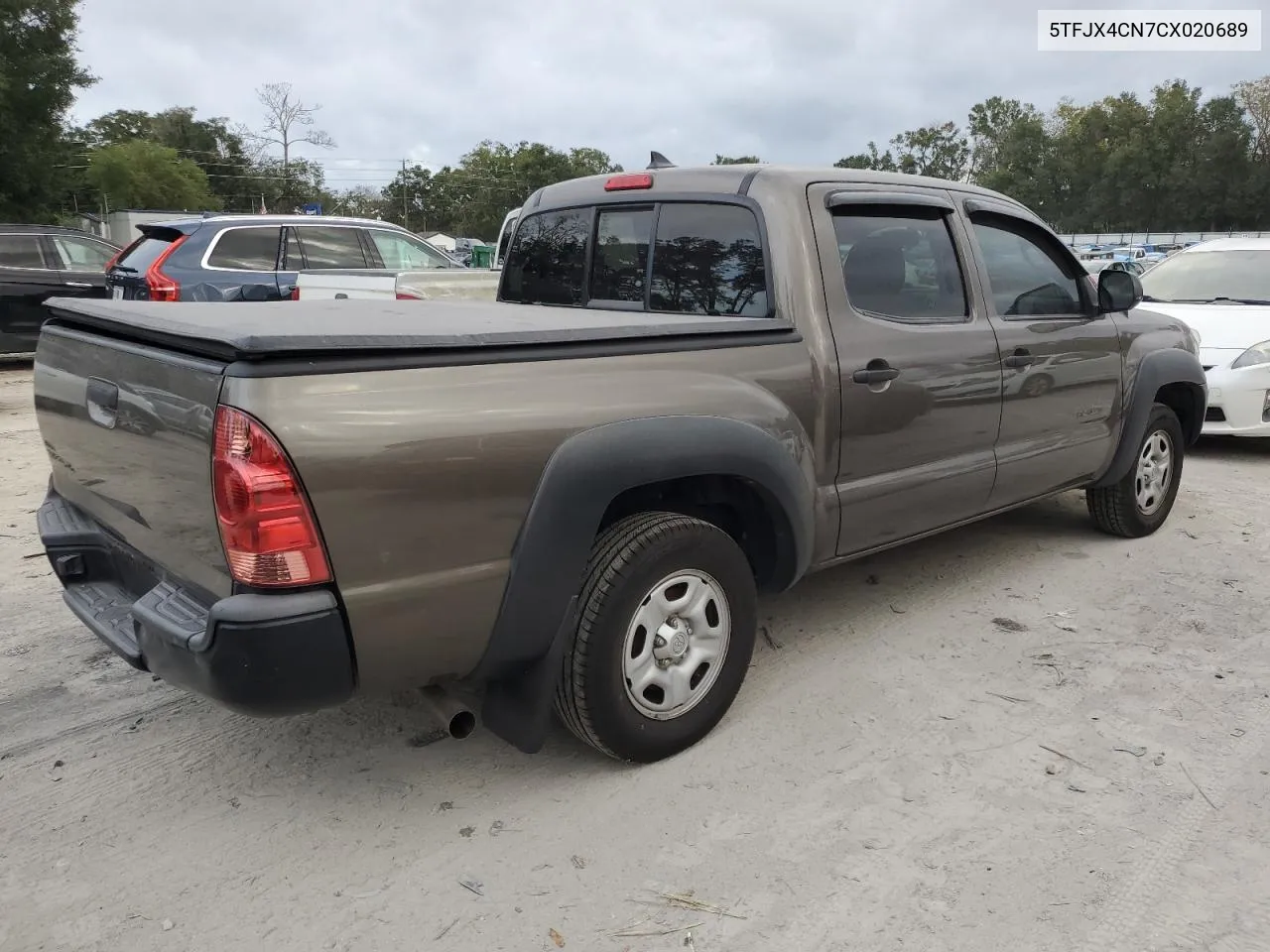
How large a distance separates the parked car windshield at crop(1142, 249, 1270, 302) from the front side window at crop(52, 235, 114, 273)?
1173cm

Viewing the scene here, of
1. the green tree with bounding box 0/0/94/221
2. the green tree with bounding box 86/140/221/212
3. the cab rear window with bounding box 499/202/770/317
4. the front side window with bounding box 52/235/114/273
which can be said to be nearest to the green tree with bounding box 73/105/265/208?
the green tree with bounding box 86/140/221/212

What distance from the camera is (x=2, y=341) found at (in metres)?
11.0

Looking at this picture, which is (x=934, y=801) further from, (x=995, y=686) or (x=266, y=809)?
(x=266, y=809)

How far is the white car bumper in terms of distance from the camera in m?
7.02

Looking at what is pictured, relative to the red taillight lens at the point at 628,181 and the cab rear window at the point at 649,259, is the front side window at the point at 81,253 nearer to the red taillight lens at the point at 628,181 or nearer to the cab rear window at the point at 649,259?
the cab rear window at the point at 649,259

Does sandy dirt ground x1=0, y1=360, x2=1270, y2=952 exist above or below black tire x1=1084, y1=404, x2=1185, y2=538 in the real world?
below

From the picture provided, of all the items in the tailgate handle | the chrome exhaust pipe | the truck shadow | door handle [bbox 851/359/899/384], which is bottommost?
the chrome exhaust pipe

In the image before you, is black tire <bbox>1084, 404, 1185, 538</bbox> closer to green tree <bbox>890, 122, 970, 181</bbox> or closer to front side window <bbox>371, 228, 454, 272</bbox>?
front side window <bbox>371, 228, 454, 272</bbox>

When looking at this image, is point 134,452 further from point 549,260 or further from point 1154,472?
point 1154,472

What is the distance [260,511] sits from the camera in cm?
205

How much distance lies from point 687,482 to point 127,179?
189ft

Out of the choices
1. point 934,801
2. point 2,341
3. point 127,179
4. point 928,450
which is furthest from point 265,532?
point 127,179

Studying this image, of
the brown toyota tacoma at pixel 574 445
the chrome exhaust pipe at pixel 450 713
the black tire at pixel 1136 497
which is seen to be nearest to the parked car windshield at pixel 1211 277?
the black tire at pixel 1136 497

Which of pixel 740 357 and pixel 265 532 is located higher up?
pixel 740 357
